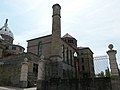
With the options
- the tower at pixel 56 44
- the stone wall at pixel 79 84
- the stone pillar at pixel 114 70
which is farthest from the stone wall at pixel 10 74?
the stone pillar at pixel 114 70

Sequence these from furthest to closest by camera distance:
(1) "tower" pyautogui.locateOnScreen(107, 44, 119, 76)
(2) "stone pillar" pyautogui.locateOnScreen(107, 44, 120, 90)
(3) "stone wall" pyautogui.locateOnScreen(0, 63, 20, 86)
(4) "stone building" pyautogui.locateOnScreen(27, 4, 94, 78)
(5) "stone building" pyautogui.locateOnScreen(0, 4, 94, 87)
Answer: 1. (4) "stone building" pyautogui.locateOnScreen(27, 4, 94, 78)
2. (3) "stone wall" pyautogui.locateOnScreen(0, 63, 20, 86)
3. (5) "stone building" pyautogui.locateOnScreen(0, 4, 94, 87)
4. (1) "tower" pyautogui.locateOnScreen(107, 44, 119, 76)
5. (2) "stone pillar" pyautogui.locateOnScreen(107, 44, 120, 90)

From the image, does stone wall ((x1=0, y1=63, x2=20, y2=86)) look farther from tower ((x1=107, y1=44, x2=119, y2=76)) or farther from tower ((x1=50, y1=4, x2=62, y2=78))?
tower ((x1=107, y1=44, x2=119, y2=76))

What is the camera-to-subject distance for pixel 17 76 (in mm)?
18469

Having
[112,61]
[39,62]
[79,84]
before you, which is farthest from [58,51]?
[112,61]

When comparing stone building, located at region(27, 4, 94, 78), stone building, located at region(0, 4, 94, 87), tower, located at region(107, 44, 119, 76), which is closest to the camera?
tower, located at region(107, 44, 119, 76)

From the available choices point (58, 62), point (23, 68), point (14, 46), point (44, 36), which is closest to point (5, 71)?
point (23, 68)

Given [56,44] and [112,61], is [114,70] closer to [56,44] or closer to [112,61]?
[112,61]

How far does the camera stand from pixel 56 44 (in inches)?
928

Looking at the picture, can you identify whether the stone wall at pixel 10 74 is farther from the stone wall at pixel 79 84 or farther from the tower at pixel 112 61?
the tower at pixel 112 61

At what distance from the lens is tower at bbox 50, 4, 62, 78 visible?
70.1ft

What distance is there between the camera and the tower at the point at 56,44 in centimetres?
2137

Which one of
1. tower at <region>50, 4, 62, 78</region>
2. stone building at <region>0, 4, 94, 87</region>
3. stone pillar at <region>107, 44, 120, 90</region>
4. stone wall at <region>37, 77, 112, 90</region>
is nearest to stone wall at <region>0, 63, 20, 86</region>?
stone building at <region>0, 4, 94, 87</region>

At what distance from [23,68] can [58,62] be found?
266 inches

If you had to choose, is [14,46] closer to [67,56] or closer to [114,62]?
[67,56]
